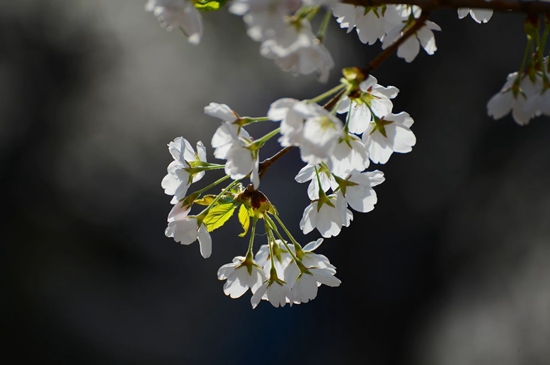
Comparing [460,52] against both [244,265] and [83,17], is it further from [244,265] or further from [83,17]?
[244,265]

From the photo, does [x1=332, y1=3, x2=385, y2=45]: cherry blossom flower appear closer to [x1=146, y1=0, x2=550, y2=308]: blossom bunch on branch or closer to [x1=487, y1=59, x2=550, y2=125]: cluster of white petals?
[x1=146, y1=0, x2=550, y2=308]: blossom bunch on branch

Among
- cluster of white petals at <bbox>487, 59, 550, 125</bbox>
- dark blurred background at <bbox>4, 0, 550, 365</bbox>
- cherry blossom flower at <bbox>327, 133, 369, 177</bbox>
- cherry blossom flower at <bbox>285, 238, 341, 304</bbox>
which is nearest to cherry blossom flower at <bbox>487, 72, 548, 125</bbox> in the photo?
cluster of white petals at <bbox>487, 59, 550, 125</bbox>

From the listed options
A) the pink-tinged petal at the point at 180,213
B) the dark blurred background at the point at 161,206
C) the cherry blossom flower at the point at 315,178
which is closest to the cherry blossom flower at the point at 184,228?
the pink-tinged petal at the point at 180,213

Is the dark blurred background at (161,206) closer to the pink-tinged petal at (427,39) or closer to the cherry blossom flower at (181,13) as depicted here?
the pink-tinged petal at (427,39)

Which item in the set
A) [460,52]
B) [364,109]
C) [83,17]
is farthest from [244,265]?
[460,52]

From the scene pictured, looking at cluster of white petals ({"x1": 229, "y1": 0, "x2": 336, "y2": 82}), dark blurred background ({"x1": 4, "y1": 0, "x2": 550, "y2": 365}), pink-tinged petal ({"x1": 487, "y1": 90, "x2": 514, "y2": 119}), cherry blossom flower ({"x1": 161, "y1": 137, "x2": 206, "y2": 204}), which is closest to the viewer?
cluster of white petals ({"x1": 229, "y1": 0, "x2": 336, "y2": 82})

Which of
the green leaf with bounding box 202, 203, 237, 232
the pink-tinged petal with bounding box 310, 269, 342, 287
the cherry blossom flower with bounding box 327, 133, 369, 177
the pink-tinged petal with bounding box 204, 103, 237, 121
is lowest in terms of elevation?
the pink-tinged petal with bounding box 310, 269, 342, 287

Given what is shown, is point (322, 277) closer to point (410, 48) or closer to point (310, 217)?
point (310, 217)
